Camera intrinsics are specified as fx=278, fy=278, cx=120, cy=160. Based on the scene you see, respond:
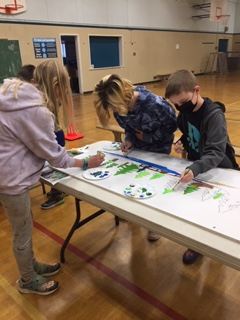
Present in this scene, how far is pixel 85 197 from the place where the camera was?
1203mm

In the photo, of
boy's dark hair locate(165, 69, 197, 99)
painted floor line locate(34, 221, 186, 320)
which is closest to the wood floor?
painted floor line locate(34, 221, 186, 320)

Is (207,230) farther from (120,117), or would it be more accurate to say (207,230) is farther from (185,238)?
(120,117)

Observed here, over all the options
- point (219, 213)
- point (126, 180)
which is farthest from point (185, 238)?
point (126, 180)

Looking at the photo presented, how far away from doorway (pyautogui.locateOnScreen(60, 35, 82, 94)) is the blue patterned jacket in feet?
24.1

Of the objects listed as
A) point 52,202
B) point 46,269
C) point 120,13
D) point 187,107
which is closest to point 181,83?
point 187,107

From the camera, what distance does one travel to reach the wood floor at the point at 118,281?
4.52 feet

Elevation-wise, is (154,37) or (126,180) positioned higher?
(154,37)

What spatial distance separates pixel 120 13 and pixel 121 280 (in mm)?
9419

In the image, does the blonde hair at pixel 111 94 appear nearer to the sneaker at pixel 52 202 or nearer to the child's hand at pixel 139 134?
the child's hand at pixel 139 134

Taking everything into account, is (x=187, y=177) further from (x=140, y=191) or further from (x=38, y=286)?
(x=38, y=286)

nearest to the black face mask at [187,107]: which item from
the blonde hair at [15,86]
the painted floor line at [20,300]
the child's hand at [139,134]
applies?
the child's hand at [139,134]

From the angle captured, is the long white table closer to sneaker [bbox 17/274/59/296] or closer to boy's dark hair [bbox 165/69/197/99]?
boy's dark hair [bbox 165/69/197/99]

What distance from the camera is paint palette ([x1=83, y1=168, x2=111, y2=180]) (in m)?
1.33

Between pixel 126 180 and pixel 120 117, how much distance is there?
22.3 inches
